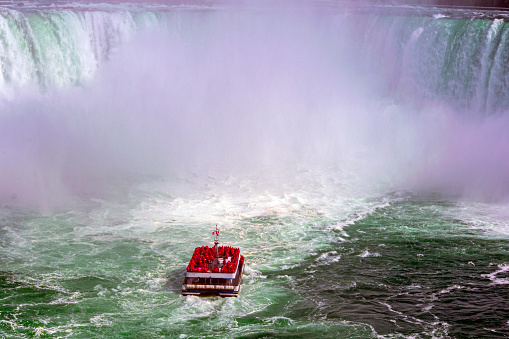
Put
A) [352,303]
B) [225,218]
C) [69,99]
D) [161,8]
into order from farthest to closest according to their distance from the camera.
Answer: [161,8] → [69,99] → [225,218] → [352,303]

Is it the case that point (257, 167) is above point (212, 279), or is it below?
above

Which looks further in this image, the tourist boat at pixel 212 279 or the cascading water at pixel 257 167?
the tourist boat at pixel 212 279

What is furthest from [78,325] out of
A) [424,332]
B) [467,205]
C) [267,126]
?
[267,126]

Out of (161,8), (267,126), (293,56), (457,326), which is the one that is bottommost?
(457,326)

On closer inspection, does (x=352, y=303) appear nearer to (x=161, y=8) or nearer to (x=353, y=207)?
(x=353, y=207)

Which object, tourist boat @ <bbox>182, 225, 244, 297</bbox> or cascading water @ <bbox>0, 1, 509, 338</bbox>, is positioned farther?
tourist boat @ <bbox>182, 225, 244, 297</bbox>

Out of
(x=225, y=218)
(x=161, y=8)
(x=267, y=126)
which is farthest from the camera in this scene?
(x=161, y=8)

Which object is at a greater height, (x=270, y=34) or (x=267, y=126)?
(x=270, y=34)

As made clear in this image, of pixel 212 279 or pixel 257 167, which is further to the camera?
pixel 257 167
